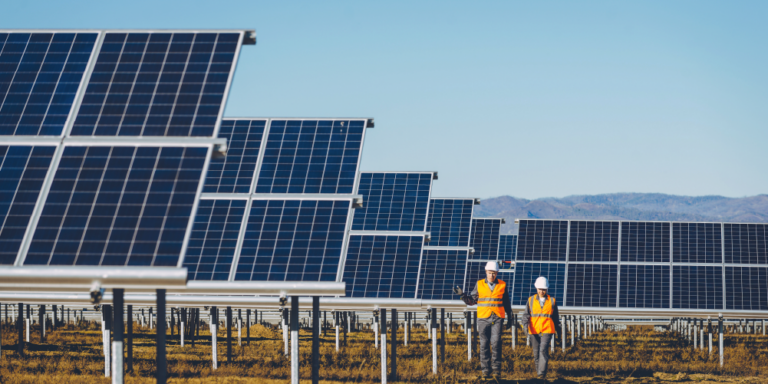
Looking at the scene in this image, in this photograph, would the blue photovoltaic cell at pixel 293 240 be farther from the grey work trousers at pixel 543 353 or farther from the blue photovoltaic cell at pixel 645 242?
the blue photovoltaic cell at pixel 645 242

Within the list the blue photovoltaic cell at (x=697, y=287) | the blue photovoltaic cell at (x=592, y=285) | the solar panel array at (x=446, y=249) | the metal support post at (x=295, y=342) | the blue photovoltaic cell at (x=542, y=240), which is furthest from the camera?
the blue photovoltaic cell at (x=542, y=240)

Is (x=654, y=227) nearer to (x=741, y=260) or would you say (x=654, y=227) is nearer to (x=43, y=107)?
(x=741, y=260)

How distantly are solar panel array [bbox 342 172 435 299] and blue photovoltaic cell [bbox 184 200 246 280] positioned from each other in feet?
16.5

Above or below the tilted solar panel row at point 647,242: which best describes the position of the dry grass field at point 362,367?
below

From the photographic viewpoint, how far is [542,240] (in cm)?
3947

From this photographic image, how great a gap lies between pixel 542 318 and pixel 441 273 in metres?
15.8

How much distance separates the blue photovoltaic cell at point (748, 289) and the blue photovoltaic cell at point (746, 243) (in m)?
0.78

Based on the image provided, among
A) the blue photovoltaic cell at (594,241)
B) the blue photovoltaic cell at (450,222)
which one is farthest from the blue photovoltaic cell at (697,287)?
the blue photovoltaic cell at (450,222)

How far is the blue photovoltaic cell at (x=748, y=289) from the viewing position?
102ft

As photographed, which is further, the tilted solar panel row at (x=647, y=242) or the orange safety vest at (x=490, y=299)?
the tilted solar panel row at (x=647, y=242)

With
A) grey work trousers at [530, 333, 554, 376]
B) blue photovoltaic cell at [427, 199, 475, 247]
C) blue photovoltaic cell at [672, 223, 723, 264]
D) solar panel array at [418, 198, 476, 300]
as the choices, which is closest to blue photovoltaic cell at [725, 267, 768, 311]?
blue photovoltaic cell at [672, 223, 723, 264]

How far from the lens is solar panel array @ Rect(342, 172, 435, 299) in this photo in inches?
915

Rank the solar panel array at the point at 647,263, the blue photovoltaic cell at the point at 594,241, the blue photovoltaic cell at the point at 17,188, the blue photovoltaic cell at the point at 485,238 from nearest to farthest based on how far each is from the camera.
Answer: the blue photovoltaic cell at the point at 17,188, the solar panel array at the point at 647,263, the blue photovoltaic cell at the point at 594,241, the blue photovoltaic cell at the point at 485,238

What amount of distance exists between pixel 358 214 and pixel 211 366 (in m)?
7.36
